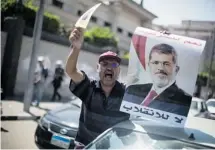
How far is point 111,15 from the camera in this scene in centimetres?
2766

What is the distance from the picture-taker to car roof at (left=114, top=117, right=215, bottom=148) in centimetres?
243

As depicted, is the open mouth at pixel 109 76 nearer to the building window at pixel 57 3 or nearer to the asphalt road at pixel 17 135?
the asphalt road at pixel 17 135

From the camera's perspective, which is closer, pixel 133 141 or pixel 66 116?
pixel 133 141

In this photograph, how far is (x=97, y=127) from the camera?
291cm

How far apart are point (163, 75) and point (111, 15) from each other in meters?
25.7

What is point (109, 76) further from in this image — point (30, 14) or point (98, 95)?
point (30, 14)

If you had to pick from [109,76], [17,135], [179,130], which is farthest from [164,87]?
[17,135]

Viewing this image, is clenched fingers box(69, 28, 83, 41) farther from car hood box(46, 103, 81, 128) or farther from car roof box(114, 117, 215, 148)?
car hood box(46, 103, 81, 128)

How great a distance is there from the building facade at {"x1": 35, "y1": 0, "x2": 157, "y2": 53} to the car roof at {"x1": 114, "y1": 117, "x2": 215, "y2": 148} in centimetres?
1647

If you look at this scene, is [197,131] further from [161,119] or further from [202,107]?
[202,107]

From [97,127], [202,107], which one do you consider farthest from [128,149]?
[202,107]

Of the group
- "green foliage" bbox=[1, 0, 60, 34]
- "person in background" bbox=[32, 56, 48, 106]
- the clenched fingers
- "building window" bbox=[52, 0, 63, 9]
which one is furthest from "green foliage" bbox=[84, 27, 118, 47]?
the clenched fingers

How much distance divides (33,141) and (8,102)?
4.48m

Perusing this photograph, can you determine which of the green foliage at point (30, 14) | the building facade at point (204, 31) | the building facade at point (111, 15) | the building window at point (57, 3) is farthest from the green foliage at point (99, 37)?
the building facade at point (204, 31)
